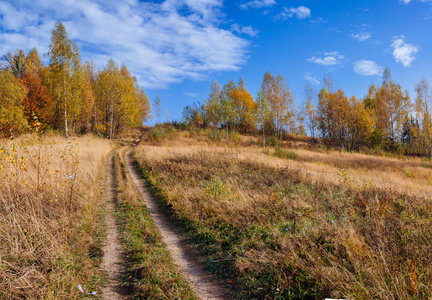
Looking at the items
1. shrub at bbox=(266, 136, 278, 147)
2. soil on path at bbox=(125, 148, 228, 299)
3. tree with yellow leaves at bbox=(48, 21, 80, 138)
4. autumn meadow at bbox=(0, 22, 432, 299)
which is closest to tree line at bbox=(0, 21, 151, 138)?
tree with yellow leaves at bbox=(48, 21, 80, 138)

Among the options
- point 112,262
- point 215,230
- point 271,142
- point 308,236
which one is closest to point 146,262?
point 112,262

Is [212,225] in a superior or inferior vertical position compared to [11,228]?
inferior

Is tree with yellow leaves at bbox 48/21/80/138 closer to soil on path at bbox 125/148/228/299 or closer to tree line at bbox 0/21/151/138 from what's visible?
tree line at bbox 0/21/151/138

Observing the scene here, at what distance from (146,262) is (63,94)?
29670mm

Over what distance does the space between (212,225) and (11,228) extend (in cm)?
480

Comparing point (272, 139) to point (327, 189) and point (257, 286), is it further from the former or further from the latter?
point (257, 286)

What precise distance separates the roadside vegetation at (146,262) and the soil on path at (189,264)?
0.55 feet

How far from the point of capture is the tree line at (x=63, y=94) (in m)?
25.7

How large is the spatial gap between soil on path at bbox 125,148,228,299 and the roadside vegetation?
6.6 inches

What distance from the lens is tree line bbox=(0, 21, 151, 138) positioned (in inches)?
1013

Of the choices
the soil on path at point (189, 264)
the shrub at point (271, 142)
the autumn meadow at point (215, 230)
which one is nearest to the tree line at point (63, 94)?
the autumn meadow at point (215, 230)

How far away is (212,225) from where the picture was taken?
22.2ft

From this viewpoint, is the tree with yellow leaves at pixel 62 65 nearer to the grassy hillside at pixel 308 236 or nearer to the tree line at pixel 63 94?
the tree line at pixel 63 94

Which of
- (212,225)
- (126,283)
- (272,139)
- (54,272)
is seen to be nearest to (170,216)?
(212,225)
